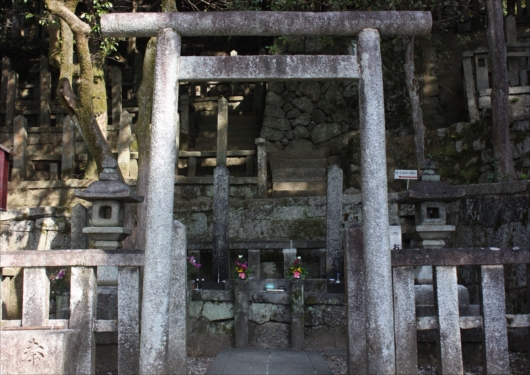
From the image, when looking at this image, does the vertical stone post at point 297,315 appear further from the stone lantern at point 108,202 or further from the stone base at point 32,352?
the stone base at point 32,352

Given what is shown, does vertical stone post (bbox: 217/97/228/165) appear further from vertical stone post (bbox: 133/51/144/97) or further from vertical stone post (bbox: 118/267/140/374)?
vertical stone post (bbox: 133/51/144/97)

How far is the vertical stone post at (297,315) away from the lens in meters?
7.25

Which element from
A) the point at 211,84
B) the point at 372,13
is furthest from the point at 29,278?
the point at 211,84

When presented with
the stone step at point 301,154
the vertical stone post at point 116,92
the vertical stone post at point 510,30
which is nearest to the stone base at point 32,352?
the stone step at point 301,154

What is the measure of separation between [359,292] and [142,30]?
330 cm

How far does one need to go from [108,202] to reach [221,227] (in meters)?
2.09

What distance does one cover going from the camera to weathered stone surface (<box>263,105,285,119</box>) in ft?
47.1

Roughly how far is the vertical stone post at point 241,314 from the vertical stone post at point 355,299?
231 cm

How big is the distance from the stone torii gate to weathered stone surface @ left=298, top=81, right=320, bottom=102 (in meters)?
9.40

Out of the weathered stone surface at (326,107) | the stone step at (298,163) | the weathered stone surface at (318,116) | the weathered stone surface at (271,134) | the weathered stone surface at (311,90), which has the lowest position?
the stone step at (298,163)

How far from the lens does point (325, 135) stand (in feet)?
46.3

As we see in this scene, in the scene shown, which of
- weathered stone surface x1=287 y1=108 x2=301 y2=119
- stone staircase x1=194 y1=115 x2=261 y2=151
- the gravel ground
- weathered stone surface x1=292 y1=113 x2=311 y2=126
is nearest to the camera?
the gravel ground

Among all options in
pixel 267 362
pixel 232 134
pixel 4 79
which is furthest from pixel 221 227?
pixel 4 79

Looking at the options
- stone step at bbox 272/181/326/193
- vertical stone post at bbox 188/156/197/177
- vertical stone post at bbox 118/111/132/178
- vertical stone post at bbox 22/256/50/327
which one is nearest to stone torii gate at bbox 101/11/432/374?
vertical stone post at bbox 22/256/50/327
